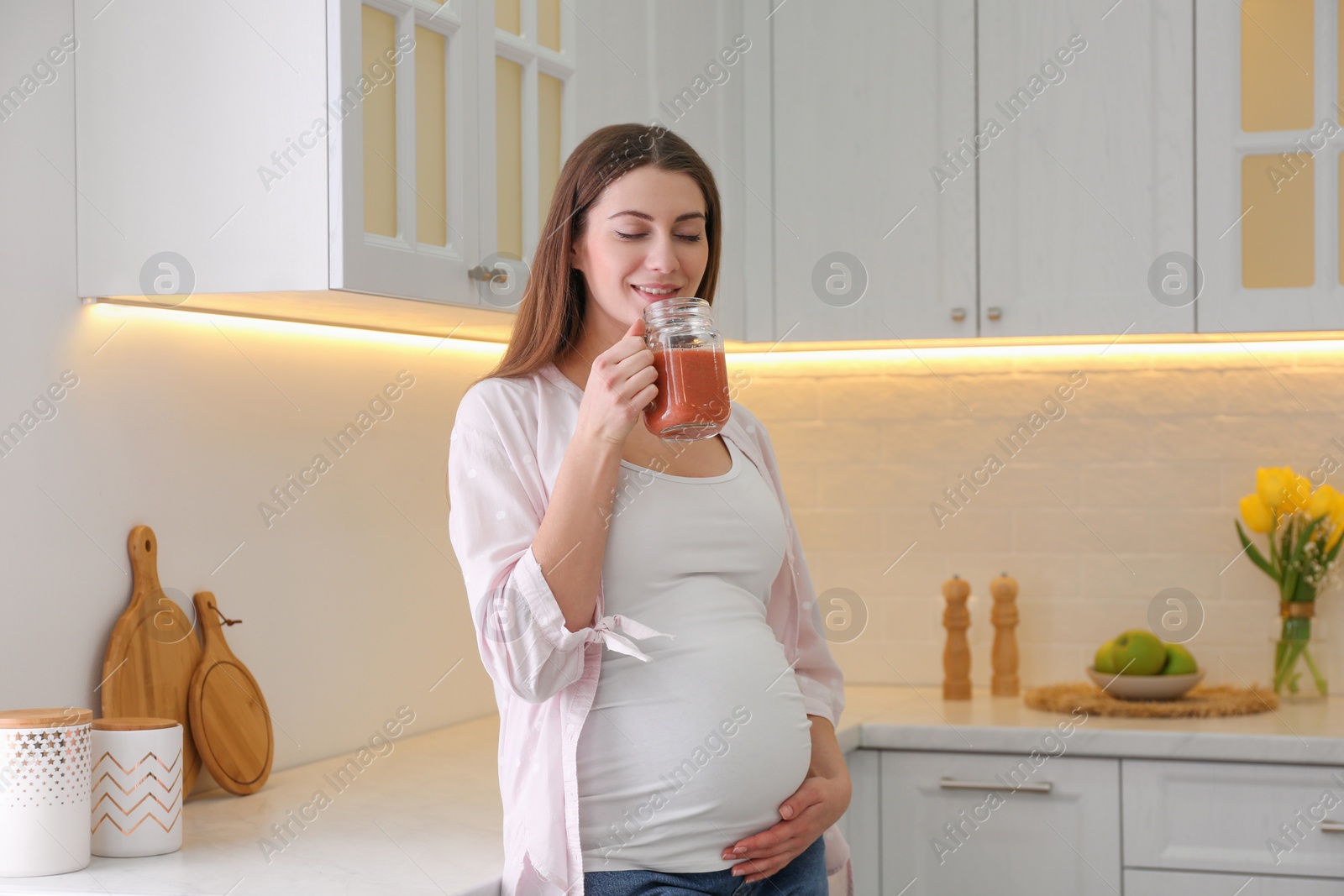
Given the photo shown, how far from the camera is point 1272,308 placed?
247 cm

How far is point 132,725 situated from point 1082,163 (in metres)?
1.91

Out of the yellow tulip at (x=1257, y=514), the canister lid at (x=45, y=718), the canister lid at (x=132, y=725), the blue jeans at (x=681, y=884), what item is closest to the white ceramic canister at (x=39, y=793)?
the canister lid at (x=45, y=718)

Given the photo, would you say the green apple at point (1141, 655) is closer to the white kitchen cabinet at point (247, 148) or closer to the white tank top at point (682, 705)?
the white tank top at point (682, 705)

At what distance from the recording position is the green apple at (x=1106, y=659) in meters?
2.59

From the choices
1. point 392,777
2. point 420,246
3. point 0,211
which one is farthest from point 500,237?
point 392,777

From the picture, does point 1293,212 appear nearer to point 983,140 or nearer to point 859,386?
point 983,140

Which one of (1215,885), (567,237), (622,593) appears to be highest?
(567,237)

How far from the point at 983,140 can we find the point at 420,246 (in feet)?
4.26

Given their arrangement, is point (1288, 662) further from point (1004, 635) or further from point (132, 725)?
point (132, 725)

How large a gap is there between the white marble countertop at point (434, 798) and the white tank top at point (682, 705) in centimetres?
21

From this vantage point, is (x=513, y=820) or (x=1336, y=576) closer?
(x=513, y=820)

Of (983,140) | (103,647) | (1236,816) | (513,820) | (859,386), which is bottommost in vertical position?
(1236,816)

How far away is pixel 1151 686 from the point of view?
2.51 meters

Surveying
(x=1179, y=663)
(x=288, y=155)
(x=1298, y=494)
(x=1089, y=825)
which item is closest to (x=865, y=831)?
(x=1089, y=825)
